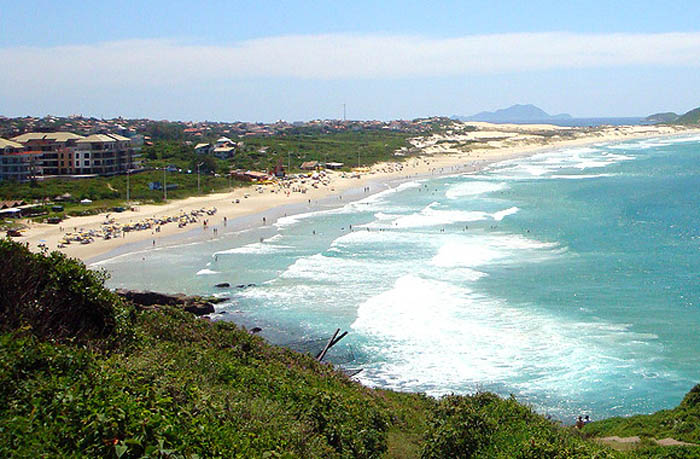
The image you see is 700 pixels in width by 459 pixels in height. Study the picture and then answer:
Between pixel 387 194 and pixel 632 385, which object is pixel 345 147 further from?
pixel 632 385

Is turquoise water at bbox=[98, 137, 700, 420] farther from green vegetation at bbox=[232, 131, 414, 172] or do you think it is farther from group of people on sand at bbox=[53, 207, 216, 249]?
green vegetation at bbox=[232, 131, 414, 172]

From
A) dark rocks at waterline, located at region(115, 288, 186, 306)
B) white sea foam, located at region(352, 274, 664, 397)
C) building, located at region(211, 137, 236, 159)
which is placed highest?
building, located at region(211, 137, 236, 159)

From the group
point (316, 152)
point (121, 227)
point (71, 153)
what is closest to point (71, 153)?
point (71, 153)

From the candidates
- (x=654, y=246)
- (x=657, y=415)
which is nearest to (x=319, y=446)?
(x=657, y=415)

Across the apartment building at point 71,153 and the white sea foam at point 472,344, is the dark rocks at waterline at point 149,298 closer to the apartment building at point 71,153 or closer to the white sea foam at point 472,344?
the white sea foam at point 472,344

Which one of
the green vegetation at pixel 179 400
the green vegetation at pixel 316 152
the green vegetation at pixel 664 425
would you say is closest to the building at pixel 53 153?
the green vegetation at pixel 316 152

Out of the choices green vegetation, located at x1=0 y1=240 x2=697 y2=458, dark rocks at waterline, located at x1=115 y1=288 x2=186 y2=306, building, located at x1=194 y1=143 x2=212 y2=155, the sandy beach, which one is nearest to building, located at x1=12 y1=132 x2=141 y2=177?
the sandy beach

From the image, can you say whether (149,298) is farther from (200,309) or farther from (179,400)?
(179,400)
